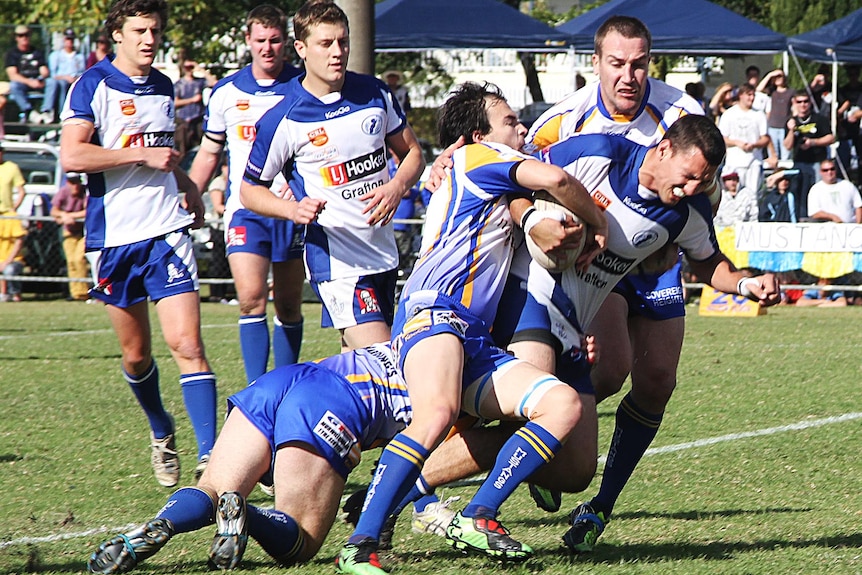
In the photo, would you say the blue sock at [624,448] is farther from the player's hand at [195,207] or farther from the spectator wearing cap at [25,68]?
the spectator wearing cap at [25,68]

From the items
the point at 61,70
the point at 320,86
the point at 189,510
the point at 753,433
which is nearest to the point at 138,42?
the point at 320,86

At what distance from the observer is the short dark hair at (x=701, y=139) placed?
469 cm

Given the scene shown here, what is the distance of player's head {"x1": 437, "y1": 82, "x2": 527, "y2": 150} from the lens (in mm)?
5184

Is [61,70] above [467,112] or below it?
below

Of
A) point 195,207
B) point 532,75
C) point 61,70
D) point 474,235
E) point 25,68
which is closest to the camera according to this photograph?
point 474,235

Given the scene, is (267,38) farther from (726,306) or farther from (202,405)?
(726,306)

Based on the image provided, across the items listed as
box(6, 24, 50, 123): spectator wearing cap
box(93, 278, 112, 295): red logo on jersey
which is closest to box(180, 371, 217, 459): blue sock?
box(93, 278, 112, 295): red logo on jersey

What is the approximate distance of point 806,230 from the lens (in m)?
14.6

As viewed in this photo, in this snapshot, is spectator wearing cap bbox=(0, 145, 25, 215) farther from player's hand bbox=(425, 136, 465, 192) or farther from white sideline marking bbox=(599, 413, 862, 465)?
player's hand bbox=(425, 136, 465, 192)

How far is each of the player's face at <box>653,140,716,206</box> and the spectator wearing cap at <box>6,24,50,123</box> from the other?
50.6ft

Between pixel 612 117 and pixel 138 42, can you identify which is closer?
pixel 612 117

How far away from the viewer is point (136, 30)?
6492 millimetres

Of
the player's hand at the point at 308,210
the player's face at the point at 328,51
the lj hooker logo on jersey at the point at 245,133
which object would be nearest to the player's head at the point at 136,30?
the player's face at the point at 328,51

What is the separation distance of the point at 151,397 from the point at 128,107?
1.48m
